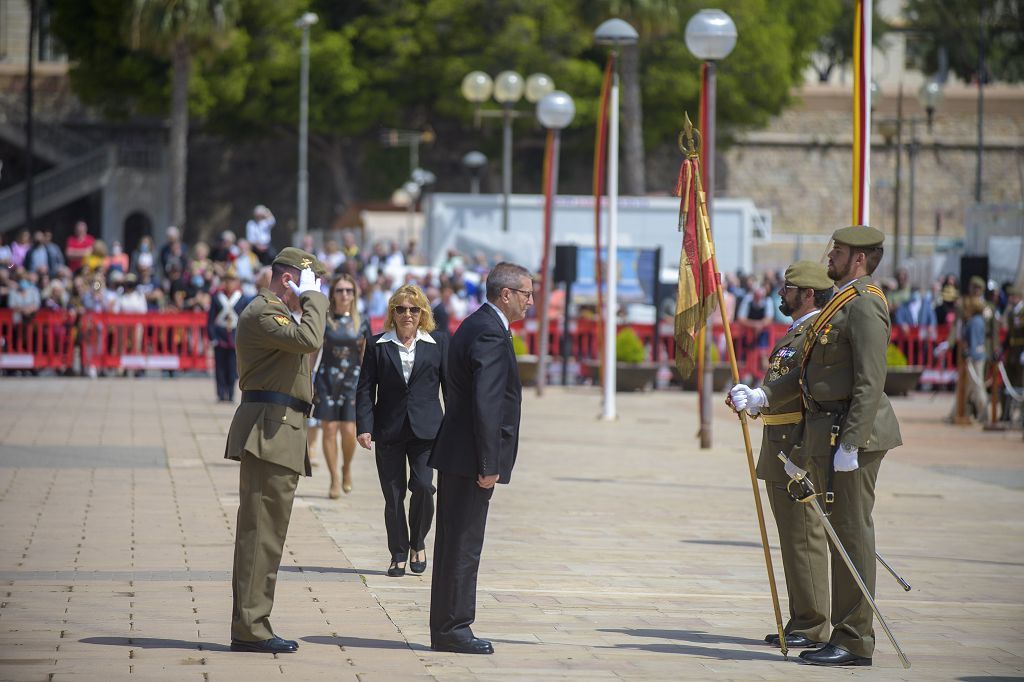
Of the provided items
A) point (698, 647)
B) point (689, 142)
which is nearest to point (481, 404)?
point (698, 647)

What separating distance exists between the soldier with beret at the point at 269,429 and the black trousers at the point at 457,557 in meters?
0.67

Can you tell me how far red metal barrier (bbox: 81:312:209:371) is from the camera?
26547mm

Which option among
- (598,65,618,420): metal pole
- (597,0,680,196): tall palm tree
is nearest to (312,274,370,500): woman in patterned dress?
(598,65,618,420): metal pole

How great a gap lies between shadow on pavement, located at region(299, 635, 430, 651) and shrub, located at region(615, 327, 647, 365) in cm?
1872

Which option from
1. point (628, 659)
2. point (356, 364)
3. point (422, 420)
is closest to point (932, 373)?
point (356, 364)

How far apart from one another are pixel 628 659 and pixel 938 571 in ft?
11.8

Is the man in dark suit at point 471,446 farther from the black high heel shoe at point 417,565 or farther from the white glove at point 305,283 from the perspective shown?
the black high heel shoe at point 417,565

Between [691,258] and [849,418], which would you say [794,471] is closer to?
[849,418]

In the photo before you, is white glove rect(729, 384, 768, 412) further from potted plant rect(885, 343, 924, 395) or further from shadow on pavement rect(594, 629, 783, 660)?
potted plant rect(885, 343, 924, 395)

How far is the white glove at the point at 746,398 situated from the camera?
766 cm

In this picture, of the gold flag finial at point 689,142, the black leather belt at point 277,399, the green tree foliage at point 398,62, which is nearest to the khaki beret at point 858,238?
the gold flag finial at point 689,142

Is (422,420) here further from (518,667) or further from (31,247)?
(31,247)

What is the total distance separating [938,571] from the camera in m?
10.3

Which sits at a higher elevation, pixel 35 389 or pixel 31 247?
pixel 31 247
